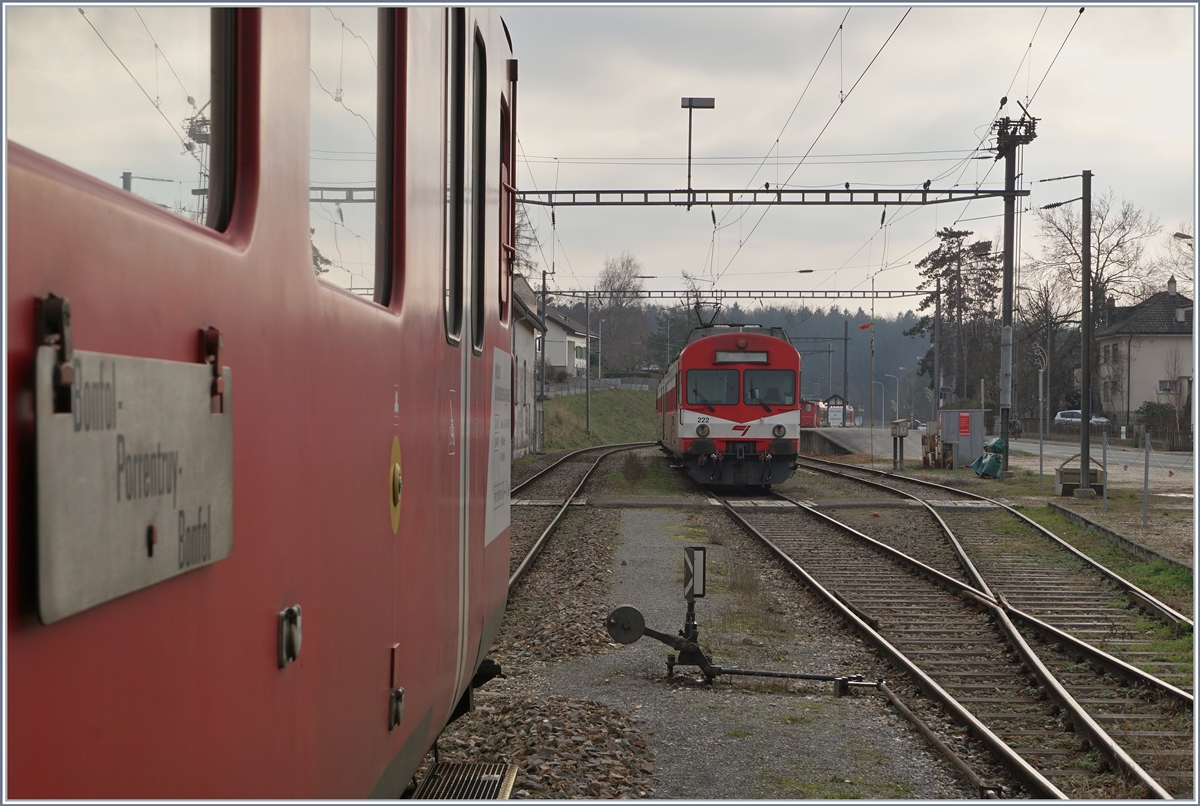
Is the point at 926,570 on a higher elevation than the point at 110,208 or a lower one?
lower

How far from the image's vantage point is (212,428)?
1514 millimetres

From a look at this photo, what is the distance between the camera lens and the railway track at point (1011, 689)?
19.8 ft

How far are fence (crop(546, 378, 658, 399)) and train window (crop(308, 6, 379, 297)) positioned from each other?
61253mm

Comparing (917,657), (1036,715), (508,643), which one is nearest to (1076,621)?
(917,657)

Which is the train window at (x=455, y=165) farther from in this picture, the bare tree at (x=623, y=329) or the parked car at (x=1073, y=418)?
the bare tree at (x=623, y=329)

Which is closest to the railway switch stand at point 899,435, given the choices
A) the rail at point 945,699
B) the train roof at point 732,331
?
the train roof at point 732,331

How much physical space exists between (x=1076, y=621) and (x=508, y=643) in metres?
5.46

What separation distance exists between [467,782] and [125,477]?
159 inches

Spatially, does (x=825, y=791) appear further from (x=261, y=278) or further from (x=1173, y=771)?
(x=261, y=278)

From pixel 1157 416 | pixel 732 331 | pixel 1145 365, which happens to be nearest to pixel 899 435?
pixel 732 331

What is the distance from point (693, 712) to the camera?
724 cm

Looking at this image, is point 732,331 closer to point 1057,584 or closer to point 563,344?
point 1057,584

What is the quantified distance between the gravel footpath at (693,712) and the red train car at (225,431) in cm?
299

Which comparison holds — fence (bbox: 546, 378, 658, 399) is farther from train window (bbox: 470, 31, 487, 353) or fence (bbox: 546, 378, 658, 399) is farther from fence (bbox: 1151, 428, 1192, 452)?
train window (bbox: 470, 31, 487, 353)
